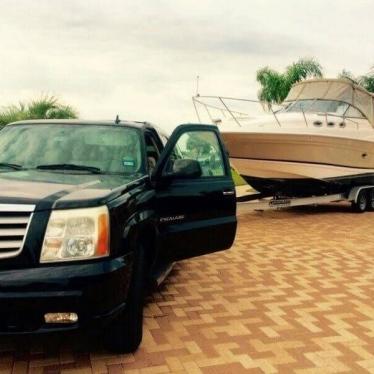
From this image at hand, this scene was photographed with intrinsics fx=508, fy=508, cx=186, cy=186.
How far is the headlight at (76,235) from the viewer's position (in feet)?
10.2

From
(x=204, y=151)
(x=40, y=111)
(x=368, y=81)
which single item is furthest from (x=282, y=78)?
(x=204, y=151)

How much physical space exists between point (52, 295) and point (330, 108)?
11.2 m

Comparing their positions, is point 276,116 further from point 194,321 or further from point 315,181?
point 194,321

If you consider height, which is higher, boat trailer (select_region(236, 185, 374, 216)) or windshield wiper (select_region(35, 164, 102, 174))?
windshield wiper (select_region(35, 164, 102, 174))

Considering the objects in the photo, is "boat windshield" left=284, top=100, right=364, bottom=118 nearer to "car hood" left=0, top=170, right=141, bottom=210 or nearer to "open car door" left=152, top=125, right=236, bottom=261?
"open car door" left=152, top=125, right=236, bottom=261

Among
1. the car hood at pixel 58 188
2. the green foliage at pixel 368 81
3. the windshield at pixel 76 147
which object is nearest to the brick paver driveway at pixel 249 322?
the car hood at pixel 58 188

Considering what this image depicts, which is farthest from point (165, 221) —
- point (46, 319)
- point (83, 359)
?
point (46, 319)

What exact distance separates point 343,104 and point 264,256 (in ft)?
22.6

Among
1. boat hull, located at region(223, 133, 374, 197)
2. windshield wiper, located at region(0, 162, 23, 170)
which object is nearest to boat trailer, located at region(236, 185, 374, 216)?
boat hull, located at region(223, 133, 374, 197)

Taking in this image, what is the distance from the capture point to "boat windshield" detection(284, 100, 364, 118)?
1291 centimetres

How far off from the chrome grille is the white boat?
8.98 metres

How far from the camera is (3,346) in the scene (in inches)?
152

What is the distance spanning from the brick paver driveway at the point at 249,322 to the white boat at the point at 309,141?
401cm

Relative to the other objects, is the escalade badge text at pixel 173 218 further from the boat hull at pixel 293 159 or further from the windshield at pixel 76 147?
the boat hull at pixel 293 159
